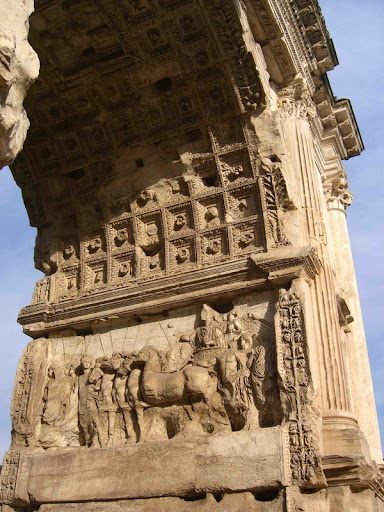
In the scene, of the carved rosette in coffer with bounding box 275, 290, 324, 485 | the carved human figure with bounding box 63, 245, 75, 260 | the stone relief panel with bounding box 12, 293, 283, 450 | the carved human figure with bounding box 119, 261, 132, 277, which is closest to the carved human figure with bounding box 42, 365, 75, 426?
the stone relief panel with bounding box 12, 293, 283, 450

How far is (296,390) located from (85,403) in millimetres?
3171

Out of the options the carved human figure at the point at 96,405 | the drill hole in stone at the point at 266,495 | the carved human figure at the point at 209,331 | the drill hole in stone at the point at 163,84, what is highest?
the drill hole in stone at the point at 163,84

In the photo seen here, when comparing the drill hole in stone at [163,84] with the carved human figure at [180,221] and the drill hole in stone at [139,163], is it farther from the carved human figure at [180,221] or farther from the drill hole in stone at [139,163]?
the carved human figure at [180,221]

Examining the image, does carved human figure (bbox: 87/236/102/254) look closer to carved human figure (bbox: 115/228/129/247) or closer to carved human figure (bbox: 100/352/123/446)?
carved human figure (bbox: 115/228/129/247)

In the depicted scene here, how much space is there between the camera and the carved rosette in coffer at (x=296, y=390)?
21.7 feet

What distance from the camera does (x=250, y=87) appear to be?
8.64 metres

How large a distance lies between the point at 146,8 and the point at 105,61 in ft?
3.33

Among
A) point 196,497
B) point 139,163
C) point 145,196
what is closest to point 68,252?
point 145,196

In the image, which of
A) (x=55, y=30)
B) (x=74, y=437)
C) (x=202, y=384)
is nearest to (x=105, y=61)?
(x=55, y=30)

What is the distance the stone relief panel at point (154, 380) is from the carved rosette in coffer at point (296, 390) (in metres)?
0.23

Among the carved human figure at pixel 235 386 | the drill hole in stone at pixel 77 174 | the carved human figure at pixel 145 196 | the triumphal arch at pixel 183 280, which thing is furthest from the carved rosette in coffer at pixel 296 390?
the drill hole in stone at pixel 77 174

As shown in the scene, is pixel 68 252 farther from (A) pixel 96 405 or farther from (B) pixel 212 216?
(A) pixel 96 405

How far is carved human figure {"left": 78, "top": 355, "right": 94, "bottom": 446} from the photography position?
8492 mm

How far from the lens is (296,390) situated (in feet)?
23.1
